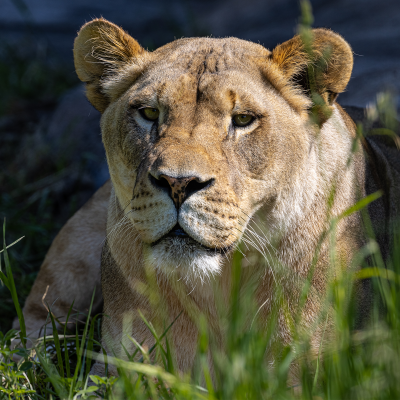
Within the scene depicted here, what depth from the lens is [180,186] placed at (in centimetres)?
186

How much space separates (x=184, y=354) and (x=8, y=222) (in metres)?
2.53

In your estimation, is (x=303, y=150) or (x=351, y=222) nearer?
(x=303, y=150)

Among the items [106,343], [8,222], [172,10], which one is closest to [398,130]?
[106,343]

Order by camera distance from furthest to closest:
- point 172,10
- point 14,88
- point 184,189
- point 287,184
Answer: point 172,10 → point 14,88 → point 287,184 → point 184,189

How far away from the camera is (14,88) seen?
701cm

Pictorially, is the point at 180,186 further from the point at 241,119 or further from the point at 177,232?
the point at 241,119

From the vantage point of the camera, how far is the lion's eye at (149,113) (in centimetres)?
224

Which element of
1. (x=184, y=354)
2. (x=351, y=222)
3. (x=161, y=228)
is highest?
(x=161, y=228)

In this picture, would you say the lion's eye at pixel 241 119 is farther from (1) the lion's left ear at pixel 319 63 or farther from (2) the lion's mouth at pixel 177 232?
(2) the lion's mouth at pixel 177 232

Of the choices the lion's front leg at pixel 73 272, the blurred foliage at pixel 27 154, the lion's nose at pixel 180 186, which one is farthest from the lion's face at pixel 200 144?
the blurred foliage at pixel 27 154


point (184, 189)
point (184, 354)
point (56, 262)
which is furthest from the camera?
point (56, 262)

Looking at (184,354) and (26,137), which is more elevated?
(26,137)

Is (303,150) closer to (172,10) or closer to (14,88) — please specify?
(14,88)

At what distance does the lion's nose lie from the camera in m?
1.86
